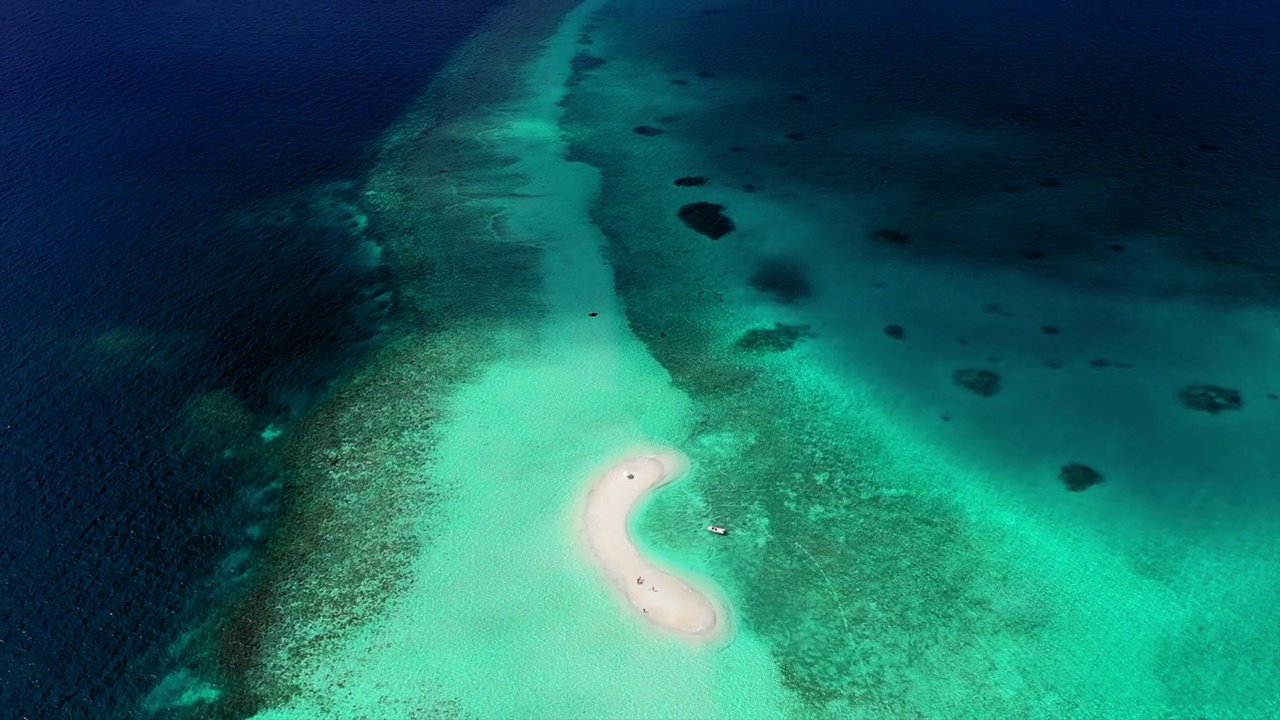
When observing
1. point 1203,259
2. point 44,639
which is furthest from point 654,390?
point 1203,259

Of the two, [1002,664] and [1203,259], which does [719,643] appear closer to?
[1002,664]

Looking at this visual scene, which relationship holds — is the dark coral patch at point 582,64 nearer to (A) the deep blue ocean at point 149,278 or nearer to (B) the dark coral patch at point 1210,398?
(A) the deep blue ocean at point 149,278

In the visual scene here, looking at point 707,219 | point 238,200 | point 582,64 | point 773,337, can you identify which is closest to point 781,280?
point 773,337

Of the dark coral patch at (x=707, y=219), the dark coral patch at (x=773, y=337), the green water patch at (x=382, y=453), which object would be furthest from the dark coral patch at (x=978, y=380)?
the green water patch at (x=382, y=453)

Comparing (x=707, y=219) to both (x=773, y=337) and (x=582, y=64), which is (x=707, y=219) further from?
(x=582, y=64)

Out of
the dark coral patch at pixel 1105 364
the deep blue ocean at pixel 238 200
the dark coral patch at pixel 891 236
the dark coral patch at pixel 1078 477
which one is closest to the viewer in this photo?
the deep blue ocean at pixel 238 200

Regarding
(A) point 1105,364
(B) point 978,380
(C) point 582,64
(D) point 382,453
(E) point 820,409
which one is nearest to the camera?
(D) point 382,453
